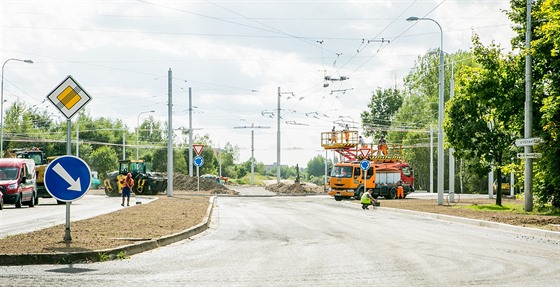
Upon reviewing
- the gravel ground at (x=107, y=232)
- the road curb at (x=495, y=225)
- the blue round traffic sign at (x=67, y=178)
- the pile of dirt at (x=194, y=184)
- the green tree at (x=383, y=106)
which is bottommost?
the pile of dirt at (x=194, y=184)

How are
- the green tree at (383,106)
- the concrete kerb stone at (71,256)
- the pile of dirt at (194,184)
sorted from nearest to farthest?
the concrete kerb stone at (71,256) → the pile of dirt at (194,184) → the green tree at (383,106)

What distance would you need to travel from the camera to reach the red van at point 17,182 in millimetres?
30094

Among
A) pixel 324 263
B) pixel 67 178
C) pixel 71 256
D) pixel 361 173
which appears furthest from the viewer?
pixel 361 173

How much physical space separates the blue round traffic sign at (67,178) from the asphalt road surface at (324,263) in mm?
1635

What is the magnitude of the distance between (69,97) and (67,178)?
1.55 meters

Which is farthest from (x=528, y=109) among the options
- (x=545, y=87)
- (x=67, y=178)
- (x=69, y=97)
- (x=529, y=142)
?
(x=67, y=178)

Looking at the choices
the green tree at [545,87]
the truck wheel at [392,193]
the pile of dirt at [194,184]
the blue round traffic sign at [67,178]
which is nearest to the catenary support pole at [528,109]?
the green tree at [545,87]

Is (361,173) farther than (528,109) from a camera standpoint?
Yes

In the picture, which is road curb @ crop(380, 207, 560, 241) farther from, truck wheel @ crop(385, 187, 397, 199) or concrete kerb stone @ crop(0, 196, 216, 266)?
truck wheel @ crop(385, 187, 397, 199)

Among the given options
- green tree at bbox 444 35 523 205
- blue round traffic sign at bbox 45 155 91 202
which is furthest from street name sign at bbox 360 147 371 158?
blue round traffic sign at bbox 45 155 91 202

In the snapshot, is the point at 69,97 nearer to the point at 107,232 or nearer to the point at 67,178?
the point at 67,178

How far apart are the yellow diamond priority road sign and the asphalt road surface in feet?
9.90

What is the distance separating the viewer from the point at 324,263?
37.0ft

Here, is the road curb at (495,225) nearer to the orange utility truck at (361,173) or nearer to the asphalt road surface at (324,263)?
the asphalt road surface at (324,263)
